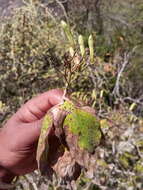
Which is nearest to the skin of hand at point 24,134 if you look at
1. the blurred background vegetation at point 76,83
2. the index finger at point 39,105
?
the index finger at point 39,105

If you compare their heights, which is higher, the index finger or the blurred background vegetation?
the index finger

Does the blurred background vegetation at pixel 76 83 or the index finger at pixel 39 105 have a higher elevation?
the index finger at pixel 39 105

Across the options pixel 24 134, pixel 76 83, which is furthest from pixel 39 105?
pixel 76 83

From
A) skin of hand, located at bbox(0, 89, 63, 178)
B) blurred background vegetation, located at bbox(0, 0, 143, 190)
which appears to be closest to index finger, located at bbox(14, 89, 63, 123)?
skin of hand, located at bbox(0, 89, 63, 178)

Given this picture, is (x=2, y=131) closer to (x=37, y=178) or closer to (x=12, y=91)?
(x=37, y=178)

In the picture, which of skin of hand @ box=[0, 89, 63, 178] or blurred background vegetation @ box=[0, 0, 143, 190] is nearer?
skin of hand @ box=[0, 89, 63, 178]

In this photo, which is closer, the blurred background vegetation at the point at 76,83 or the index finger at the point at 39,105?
the index finger at the point at 39,105

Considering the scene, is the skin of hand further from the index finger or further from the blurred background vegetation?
the blurred background vegetation

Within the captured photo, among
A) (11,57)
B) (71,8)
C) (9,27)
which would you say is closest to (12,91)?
(11,57)

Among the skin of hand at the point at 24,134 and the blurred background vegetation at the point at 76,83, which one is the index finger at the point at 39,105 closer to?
the skin of hand at the point at 24,134
